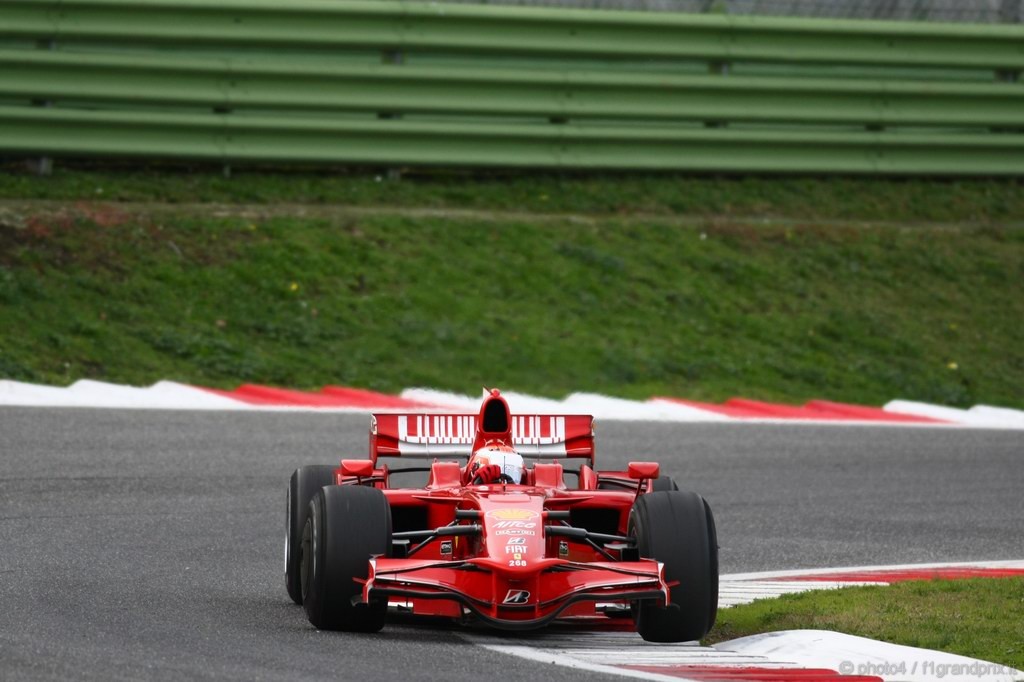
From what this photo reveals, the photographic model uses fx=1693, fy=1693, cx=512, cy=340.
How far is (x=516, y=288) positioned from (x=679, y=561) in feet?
28.2

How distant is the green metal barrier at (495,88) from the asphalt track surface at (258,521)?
4.20m

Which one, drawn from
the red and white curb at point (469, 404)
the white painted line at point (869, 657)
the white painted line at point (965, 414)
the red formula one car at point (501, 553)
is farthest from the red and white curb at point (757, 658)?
the white painted line at point (965, 414)

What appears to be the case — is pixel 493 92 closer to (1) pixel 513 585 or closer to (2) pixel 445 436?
(2) pixel 445 436

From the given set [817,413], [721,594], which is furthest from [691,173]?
[721,594]

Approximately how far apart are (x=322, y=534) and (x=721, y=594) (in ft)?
7.79

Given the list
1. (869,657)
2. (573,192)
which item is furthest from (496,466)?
(573,192)

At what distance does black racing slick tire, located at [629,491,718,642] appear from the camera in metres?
7.02

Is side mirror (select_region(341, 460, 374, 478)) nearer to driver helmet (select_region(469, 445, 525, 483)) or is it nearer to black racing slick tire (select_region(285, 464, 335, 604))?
black racing slick tire (select_region(285, 464, 335, 604))

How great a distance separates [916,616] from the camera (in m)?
7.37

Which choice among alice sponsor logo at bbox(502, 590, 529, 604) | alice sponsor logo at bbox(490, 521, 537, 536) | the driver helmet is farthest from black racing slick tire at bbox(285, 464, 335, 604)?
alice sponsor logo at bbox(502, 590, 529, 604)

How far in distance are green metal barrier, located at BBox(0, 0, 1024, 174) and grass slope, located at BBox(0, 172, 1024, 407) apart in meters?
0.45

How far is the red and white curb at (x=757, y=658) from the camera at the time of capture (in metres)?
6.25

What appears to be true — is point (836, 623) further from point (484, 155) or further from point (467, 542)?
point (484, 155)

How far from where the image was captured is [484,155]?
16.7 m
